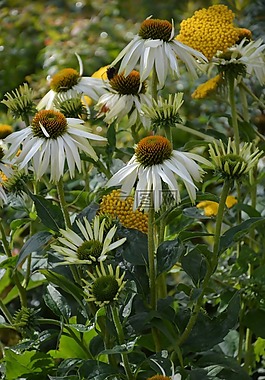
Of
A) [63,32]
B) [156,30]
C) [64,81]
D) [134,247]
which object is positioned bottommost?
[63,32]

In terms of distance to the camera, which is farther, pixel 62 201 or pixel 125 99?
pixel 125 99

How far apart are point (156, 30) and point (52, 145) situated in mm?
235

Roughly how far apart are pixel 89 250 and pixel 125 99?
1.05 feet

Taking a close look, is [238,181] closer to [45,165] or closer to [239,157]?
[239,157]

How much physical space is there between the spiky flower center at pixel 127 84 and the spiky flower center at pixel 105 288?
0.38 metres

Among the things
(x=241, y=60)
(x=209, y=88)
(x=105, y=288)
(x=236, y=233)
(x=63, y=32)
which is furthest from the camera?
(x=63, y=32)

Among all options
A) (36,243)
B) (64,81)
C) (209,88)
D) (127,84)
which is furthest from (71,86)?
(36,243)

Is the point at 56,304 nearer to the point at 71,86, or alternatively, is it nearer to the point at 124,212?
the point at 124,212

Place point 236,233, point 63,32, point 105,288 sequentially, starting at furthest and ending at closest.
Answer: point 63,32 < point 236,233 < point 105,288

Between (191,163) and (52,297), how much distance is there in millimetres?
296

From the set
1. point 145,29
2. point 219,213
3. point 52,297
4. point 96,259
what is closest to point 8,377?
point 52,297

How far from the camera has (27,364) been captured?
1.05 m

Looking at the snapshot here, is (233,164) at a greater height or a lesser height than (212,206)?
greater

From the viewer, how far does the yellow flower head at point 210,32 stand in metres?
1.18
